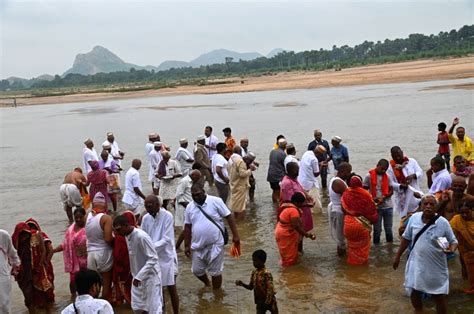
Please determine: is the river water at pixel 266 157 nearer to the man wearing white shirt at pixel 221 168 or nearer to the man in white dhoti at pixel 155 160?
the man wearing white shirt at pixel 221 168

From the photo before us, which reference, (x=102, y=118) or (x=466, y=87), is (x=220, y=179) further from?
(x=102, y=118)

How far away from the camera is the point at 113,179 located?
12.5 m

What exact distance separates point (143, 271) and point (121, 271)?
107 centimetres

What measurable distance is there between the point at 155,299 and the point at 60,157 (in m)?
20.3

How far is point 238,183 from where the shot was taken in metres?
11.2

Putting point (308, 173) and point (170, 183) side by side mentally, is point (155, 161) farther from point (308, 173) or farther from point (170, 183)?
point (308, 173)

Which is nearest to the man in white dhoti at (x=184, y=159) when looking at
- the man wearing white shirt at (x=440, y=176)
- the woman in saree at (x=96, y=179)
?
the woman in saree at (x=96, y=179)

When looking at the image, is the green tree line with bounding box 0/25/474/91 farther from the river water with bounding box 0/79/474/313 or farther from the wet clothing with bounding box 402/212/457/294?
the wet clothing with bounding box 402/212/457/294

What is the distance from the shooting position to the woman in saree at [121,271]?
684cm

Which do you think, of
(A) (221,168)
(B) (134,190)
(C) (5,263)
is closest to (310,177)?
(A) (221,168)

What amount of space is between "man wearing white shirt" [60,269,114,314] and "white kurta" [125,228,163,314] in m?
1.58

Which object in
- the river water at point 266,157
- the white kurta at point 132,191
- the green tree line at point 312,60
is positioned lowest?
the river water at point 266,157

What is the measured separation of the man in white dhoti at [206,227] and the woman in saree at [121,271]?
83cm

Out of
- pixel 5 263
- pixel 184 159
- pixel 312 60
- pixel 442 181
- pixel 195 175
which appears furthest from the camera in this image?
pixel 312 60
